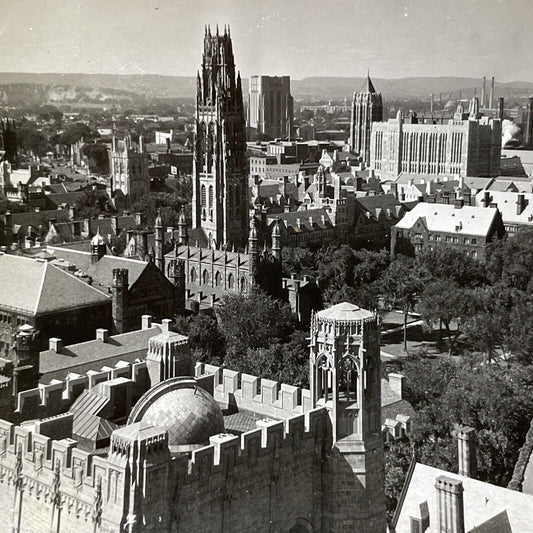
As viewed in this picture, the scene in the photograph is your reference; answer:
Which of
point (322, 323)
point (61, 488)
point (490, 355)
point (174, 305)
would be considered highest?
point (322, 323)

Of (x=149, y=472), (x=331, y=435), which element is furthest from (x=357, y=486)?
(x=149, y=472)

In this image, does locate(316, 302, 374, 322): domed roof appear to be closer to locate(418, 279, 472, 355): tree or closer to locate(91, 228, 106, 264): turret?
locate(91, 228, 106, 264): turret

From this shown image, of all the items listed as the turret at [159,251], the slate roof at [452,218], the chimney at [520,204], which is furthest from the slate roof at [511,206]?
the turret at [159,251]

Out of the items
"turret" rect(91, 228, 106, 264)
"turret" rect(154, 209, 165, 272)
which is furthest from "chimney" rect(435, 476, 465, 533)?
"turret" rect(154, 209, 165, 272)

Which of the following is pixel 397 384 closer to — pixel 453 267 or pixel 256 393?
pixel 256 393

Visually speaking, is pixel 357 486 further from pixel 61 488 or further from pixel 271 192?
pixel 271 192

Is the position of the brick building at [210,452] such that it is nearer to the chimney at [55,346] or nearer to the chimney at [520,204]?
the chimney at [55,346]
